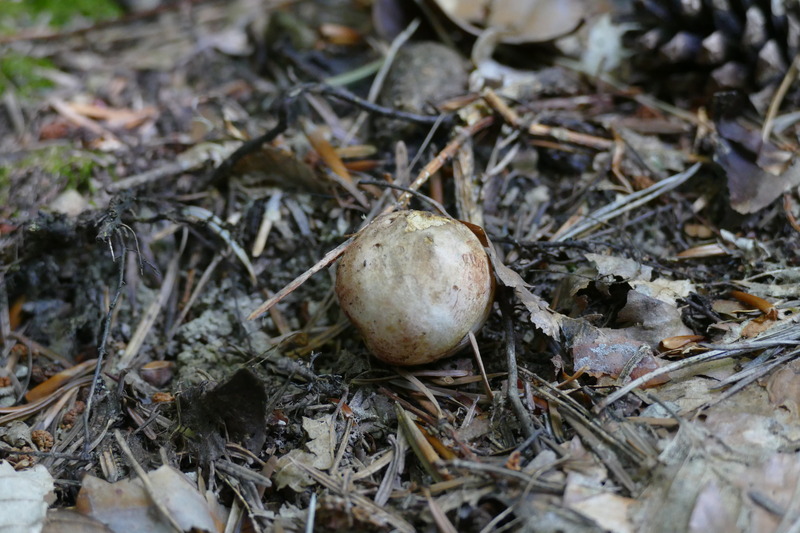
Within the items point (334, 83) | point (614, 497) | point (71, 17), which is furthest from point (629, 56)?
point (71, 17)

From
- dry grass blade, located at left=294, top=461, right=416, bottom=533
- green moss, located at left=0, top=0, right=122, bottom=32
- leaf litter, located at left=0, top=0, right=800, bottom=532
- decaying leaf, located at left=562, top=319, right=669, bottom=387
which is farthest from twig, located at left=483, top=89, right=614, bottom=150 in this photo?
green moss, located at left=0, top=0, right=122, bottom=32

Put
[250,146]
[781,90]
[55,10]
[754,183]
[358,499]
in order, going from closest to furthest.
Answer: [358,499]
[754,183]
[250,146]
[781,90]
[55,10]

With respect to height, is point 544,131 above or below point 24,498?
above

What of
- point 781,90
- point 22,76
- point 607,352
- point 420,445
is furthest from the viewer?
point 22,76

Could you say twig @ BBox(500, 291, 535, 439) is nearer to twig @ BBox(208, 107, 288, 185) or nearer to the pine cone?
twig @ BBox(208, 107, 288, 185)

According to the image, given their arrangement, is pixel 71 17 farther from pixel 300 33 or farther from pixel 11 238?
pixel 11 238

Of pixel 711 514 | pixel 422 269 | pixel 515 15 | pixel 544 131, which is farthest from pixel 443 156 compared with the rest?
pixel 711 514

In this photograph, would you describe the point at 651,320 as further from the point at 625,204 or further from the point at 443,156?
the point at 443,156
